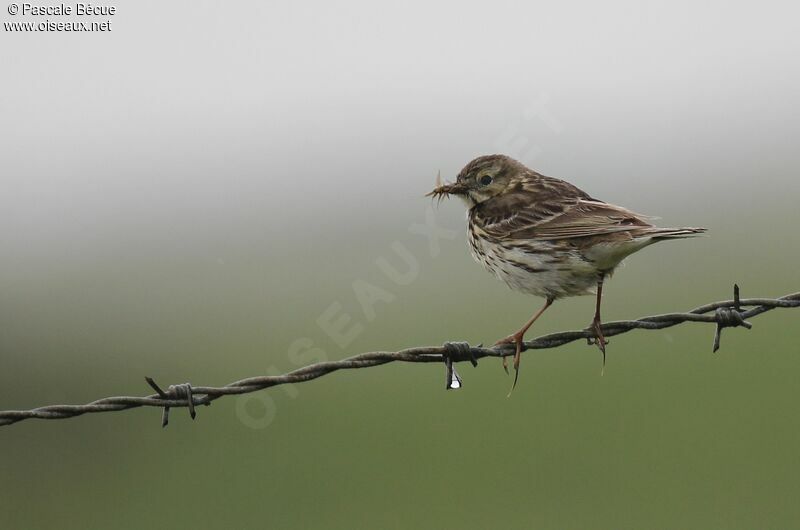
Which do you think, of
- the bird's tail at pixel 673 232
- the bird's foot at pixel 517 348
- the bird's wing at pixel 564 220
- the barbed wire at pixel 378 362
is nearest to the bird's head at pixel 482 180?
the bird's wing at pixel 564 220

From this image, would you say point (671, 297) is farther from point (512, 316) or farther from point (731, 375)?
point (731, 375)

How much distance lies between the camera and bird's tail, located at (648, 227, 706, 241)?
7.09 metres

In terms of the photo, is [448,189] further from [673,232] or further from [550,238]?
[673,232]

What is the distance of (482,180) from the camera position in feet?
32.4

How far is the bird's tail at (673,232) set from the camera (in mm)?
7090

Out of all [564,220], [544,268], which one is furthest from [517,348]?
[564,220]

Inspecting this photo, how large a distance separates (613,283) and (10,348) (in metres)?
16.6

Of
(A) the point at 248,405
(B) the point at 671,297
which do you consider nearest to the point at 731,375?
(B) the point at 671,297

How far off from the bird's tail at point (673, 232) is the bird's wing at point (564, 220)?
34 cm

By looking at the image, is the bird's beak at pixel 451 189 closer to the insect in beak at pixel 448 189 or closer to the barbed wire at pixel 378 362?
the insect in beak at pixel 448 189

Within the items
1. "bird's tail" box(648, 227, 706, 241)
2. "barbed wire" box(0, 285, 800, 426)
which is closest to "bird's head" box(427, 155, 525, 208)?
"bird's tail" box(648, 227, 706, 241)

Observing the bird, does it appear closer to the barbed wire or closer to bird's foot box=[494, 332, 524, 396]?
bird's foot box=[494, 332, 524, 396]

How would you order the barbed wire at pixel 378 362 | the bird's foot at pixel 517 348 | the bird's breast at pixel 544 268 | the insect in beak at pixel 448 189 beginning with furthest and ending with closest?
the insect in beak at pixel 448 189 < the bird's breast at pixel 544 268 < the bird's foot at pixel 517 348 < the barbed wire at pixel 378 362

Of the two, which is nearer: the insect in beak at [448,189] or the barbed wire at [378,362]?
the barbed wire at [378,362]
